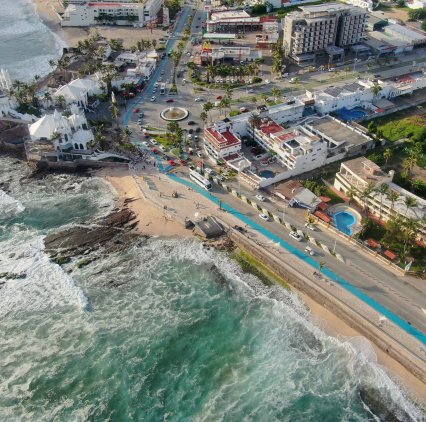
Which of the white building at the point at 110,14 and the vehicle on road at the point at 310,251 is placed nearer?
the vehicle on road at the point at 310,251

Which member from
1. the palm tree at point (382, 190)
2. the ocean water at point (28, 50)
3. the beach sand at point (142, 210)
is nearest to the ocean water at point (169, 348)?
the beach sand at point (142, 210)

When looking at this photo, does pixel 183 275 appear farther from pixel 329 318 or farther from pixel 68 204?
pixel 68 204

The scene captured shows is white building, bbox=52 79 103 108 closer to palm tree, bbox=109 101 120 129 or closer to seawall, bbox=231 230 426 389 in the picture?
palm tree, bbox=109 101 120 129

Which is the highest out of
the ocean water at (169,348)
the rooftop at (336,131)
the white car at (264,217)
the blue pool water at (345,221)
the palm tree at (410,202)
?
the palm tree at (410,202)

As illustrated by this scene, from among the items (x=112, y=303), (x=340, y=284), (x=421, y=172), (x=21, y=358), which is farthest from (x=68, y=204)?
(x=421, y=172)

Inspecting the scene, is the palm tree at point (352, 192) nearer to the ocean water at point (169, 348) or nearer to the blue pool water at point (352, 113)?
the ocean water at point (169, 348)

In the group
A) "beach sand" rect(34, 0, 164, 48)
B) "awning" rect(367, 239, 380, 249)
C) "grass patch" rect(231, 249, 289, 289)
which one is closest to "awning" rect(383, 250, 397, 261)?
"awning" rect(367, 239, 380, 249)
